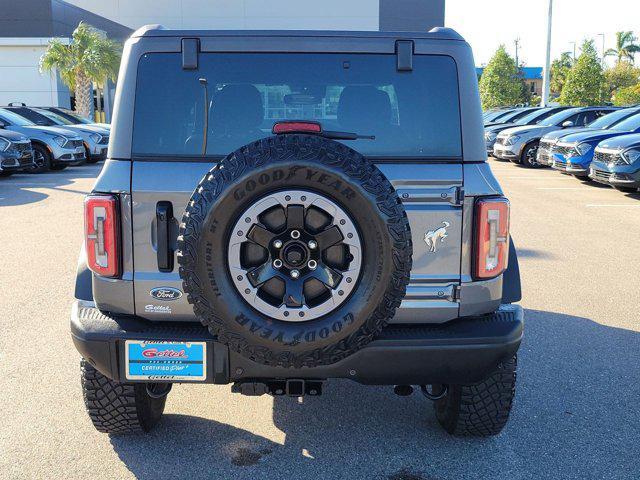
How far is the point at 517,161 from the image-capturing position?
2058 cm

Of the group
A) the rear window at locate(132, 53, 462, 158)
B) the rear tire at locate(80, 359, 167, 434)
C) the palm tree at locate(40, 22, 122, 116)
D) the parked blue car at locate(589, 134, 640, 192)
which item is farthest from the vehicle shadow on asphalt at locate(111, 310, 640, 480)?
the palm tree at locate(40, 22, 122, 116)

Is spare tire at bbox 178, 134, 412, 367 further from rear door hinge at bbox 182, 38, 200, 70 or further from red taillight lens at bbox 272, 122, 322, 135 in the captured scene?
rear door hinge at bbox 182, 38, 200, 70

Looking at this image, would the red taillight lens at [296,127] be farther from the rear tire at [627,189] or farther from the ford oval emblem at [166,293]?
the rear tire at [627,189]

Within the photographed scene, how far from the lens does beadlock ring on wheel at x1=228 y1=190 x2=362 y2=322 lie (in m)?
2.77

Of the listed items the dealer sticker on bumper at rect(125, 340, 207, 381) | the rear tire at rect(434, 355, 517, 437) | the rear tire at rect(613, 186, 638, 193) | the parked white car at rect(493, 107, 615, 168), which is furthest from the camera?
the parked white car at rect(493, 107, 615, 168)

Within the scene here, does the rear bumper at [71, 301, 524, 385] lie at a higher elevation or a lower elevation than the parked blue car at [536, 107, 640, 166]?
lower

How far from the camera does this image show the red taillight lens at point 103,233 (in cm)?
309

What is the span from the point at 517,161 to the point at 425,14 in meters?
39.7

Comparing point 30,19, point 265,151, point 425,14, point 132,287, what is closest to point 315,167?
point 265,151

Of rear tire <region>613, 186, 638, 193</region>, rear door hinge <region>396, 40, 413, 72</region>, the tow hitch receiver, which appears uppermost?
rear door hinge <region>396, 40, 413, 72</region>

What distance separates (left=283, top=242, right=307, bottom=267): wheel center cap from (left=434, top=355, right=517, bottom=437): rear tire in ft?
3.91

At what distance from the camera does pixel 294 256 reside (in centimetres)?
277

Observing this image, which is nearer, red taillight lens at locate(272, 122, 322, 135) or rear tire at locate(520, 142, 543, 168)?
red taillight lens at locate(272, 122, 322, 135)

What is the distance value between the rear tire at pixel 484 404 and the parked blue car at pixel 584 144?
498 inches
